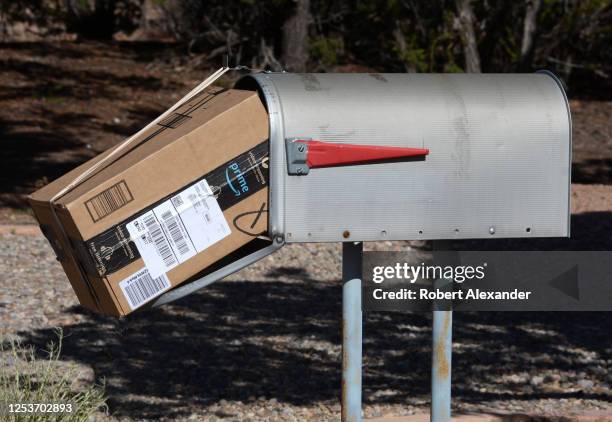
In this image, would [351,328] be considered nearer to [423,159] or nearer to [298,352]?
[423,159]

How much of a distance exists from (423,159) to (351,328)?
0.65 meters

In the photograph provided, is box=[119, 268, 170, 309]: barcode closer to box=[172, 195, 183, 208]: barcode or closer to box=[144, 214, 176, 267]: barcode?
box=[144, 214, 176, 267]: barcode

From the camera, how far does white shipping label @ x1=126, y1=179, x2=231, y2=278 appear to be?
3342 mm

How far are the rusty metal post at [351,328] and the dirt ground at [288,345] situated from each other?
163 centimetres

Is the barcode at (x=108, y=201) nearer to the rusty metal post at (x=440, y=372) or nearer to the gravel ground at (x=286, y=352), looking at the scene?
the rusty metal post at (x=440, y=372)

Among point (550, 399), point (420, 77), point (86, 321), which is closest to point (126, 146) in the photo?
point (420, 77)

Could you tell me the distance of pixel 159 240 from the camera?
3354mm

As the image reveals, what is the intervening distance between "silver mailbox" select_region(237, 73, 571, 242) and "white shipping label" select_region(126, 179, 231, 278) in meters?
0.20

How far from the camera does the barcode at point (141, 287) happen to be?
3.37 metres

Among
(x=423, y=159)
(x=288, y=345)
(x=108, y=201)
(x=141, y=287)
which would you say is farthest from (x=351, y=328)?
(x=288, y=345)

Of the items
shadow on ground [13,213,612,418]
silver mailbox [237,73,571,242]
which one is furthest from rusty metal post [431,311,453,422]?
shadow on ground [13,213,612,418]

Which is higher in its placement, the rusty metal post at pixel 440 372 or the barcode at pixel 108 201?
the barcode at pixel 108 201

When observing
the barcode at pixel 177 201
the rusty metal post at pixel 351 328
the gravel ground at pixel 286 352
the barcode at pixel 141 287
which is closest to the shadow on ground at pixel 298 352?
the gravel ground at pixel 286 352

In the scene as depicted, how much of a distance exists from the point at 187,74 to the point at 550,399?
12479mm
